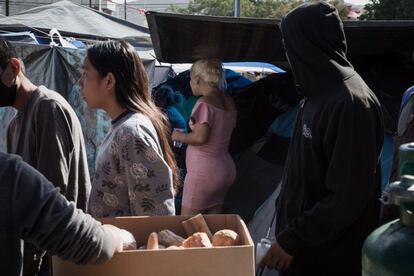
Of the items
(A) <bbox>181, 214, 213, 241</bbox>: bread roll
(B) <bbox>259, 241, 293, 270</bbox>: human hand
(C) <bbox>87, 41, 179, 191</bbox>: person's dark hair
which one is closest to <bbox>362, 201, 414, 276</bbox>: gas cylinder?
(A) <bbox>181, 214, 213, 241</bbox>: bread roll

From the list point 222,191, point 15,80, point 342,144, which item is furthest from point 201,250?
point 222,191

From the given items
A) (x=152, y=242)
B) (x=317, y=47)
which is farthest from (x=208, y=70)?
(x=152, y=242)

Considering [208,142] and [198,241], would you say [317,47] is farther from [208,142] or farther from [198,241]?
[208,142]

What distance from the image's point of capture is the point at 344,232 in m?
2.24

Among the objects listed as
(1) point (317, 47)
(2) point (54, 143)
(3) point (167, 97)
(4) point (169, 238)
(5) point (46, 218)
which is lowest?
(3) point (167, 97)

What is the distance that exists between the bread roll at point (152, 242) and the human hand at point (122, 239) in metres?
0.05

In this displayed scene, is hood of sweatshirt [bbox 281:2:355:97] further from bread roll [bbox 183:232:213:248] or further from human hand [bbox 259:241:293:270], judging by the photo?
bread roll [bbox 183:232:213:248]

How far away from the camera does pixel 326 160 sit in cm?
218

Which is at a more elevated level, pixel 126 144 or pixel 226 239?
pixel 126 144

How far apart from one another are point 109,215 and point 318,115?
96cm

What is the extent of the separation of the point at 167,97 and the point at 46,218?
4.22 metres

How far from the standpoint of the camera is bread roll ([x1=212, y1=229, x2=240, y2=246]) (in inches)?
67.1

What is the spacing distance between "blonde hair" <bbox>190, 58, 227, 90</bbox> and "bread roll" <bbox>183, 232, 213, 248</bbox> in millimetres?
2917

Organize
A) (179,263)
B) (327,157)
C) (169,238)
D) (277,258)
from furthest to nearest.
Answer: (277,258)
(327,157)
(169,238)
(179,263)
